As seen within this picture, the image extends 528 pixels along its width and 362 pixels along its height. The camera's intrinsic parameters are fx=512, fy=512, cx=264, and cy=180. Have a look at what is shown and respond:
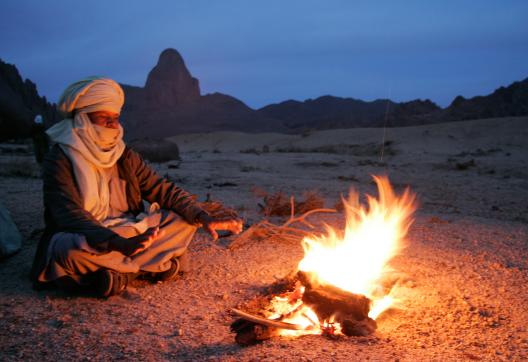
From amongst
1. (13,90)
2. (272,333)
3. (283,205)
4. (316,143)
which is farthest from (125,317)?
(13,90)

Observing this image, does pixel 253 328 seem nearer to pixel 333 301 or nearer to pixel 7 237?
pixel 333 301

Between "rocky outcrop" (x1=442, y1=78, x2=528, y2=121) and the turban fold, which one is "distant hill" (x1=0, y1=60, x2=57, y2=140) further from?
the turban fold

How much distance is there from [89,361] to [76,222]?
3.41ft

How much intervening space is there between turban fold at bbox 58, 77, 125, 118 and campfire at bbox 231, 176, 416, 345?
66.2 inches

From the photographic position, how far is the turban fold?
3.46 metres

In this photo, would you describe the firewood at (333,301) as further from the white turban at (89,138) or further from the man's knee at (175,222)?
the white turban at (89,138)

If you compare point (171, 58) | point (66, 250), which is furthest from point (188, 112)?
point (66, 250)

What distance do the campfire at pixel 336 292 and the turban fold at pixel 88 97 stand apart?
168cm

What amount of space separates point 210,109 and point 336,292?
2720 inches

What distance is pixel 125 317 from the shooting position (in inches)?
122

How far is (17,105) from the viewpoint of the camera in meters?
33.4

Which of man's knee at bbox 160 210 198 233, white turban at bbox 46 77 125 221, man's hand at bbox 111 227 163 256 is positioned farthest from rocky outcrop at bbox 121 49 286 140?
man's hand at bbox 111 227 163 256

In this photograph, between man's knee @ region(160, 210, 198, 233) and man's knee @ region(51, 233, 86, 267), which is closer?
man's knee @ region(51, 233, 86, 267)

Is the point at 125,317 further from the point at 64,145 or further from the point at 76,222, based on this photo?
the point at 64,145
